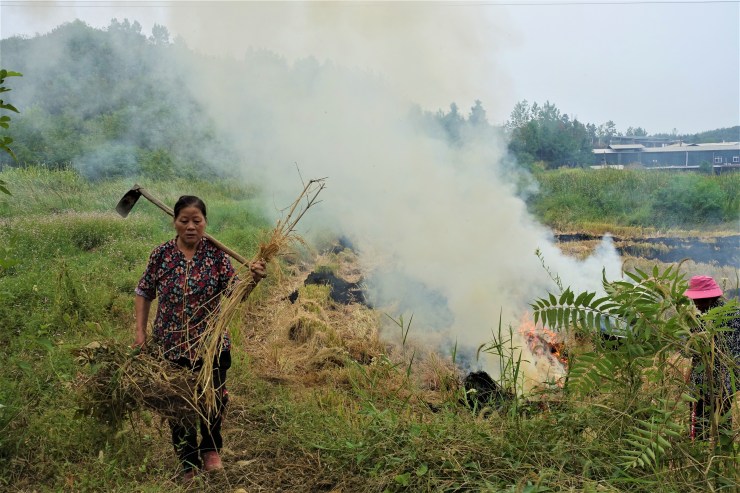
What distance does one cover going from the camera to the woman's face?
11.4ft

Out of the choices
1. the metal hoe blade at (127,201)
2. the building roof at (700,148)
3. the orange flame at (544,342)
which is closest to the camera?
the metal hoe blade at (127,201)

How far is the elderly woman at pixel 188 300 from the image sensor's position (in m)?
3.44

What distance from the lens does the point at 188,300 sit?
136 inches

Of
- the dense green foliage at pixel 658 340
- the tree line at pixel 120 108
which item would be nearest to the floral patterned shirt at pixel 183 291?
the dense green foliage at pixel 658 340

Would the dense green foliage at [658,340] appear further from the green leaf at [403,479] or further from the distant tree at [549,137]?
the distant tree at [549,137]

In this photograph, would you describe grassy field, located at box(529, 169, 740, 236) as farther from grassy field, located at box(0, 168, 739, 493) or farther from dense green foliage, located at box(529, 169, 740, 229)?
grassy field, located at box(0, 168, 739, 493)

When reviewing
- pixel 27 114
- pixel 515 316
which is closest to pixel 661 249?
pixel 515 316

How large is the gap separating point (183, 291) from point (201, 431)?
0.86 m

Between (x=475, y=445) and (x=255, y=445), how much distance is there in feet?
5.49

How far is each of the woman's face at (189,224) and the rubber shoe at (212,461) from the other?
1.29 meters

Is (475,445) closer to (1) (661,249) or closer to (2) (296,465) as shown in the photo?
(2) (296,465)

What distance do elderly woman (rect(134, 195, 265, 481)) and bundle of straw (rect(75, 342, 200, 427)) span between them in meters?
0.11

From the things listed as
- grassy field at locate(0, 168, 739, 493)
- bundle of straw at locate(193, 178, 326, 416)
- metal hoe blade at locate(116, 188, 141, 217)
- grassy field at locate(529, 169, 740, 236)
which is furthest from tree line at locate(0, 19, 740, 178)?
bundle of straw at locate(193, 178, 326, 416)

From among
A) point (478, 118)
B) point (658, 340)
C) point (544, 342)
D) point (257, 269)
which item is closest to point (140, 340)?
point (257, 269)
